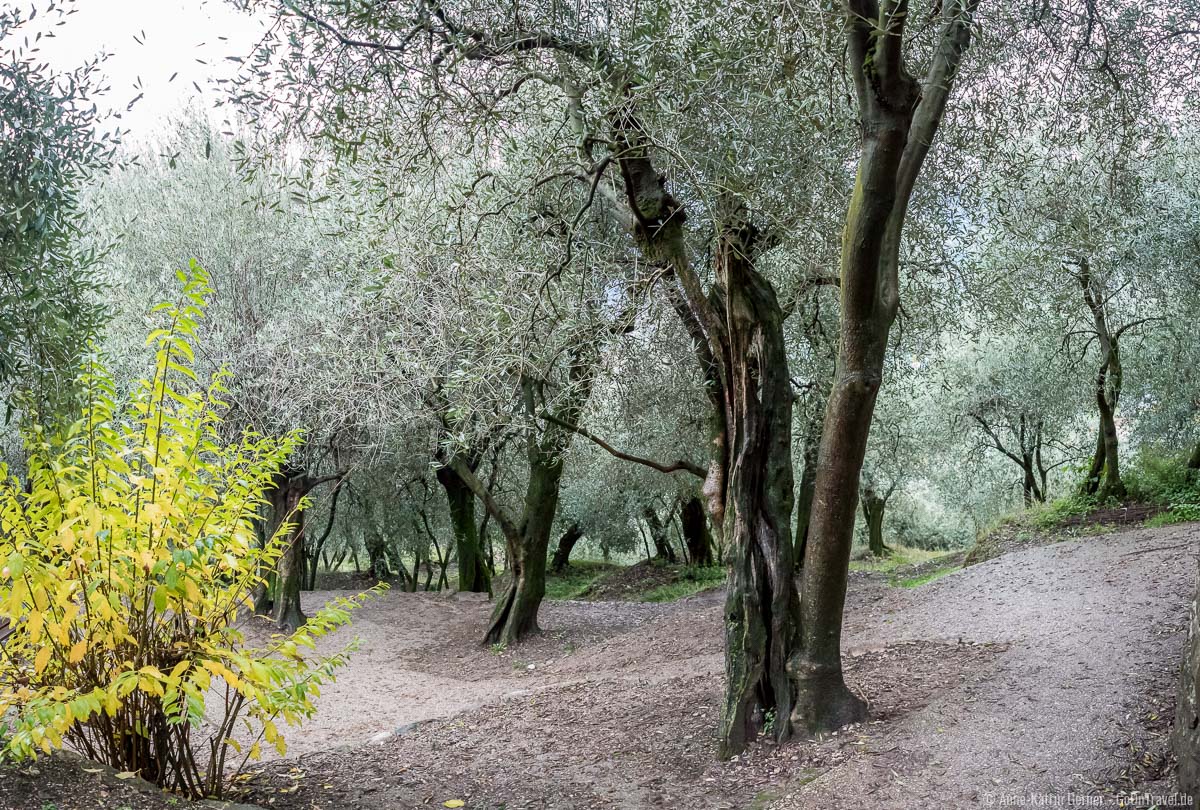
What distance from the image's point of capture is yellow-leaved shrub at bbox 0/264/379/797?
3.91 metres

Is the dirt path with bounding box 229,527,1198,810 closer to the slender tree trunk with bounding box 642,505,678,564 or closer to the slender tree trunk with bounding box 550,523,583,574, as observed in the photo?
the slender tree trunk with bounding box 642,505,678,564

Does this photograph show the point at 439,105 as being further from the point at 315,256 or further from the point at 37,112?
the point at 315,256

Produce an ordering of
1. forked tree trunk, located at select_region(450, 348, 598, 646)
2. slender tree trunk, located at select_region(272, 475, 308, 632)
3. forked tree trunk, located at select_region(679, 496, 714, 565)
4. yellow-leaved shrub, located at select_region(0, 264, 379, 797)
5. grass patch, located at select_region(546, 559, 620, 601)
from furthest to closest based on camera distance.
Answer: forked tree trunk, located at select_region(679, 496, 714, 565)
grass patch, located at select_region(546, 559, 620, 601)
slender tree trunk, located at select_region(272, 475, 308, 632)
forked tree trunk, located at select_region(450, 348, 598, 646)
yellow-leaved shrub, located at select_region(0, 264, 379, 797)

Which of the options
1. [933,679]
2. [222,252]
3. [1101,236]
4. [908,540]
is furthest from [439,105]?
[908,540]

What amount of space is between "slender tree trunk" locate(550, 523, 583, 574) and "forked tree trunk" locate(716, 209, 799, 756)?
20089 millimetres

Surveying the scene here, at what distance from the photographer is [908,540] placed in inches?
1314

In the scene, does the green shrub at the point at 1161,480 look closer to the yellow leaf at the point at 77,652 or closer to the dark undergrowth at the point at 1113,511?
the dark undergrowth at the point at 1113,511

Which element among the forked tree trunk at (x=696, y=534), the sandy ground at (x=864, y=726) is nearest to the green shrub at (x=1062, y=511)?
the sandy ground at (x=864, y=726)

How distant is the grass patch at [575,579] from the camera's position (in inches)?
906

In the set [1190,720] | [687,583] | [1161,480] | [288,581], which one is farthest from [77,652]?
[687,583]

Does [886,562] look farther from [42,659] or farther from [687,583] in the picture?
[42,659]

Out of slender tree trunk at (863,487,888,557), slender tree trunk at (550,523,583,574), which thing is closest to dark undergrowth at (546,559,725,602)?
slender tree trunk at (550,523,583,574)

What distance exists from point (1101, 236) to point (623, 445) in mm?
7274

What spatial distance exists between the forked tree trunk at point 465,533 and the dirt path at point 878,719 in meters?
7.08
